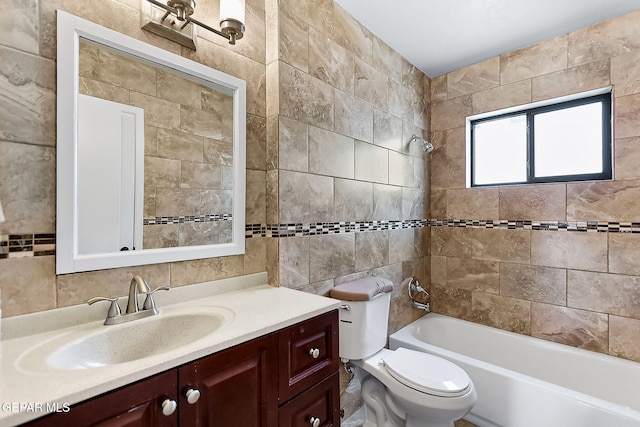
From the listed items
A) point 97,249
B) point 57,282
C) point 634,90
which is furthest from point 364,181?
point 634,90

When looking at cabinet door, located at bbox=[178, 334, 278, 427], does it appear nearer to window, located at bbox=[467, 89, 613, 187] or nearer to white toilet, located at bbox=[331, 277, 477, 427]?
white toilet, located at bbox=[331, 277, 477, 427]

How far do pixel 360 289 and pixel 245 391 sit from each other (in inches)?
35.2

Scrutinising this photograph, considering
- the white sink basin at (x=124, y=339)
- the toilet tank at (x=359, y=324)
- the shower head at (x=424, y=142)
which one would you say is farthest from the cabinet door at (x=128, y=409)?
the shower head at (x=424, y=142)

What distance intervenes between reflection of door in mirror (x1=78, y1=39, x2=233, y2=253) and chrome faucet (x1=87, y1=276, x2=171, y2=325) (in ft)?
0.61

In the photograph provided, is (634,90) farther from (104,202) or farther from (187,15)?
(104,202)

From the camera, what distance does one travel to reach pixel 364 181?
2.01 metres

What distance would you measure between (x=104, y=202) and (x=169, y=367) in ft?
2.30

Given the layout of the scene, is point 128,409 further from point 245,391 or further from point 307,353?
point 307,353

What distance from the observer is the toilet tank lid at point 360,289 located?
162 cm

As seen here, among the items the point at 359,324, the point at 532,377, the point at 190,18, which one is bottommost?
the point at 532,377

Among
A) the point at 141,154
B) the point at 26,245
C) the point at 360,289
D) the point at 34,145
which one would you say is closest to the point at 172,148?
the point at 141,154

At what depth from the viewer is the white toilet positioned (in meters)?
1.42

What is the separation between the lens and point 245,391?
0.93 meters

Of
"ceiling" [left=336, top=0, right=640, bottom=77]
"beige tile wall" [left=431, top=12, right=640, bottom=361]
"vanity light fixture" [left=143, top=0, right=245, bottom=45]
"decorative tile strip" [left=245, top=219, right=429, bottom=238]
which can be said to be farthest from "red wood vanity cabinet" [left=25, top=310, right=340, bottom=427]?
"ceiling" [left=336, top=0, right=640, bottom=77]
